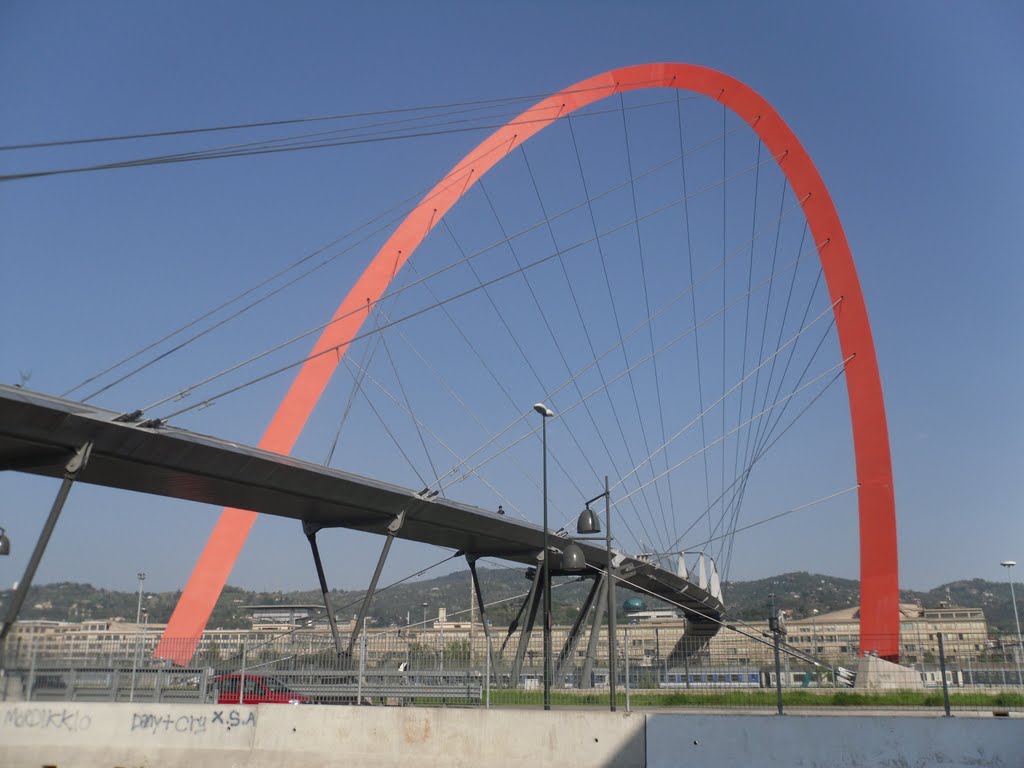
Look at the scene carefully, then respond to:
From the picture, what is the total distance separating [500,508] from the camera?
38094 mm

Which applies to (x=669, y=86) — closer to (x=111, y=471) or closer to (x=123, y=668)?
Result: (x=111, y=471)

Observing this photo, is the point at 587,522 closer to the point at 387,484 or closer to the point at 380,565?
the point at 387,484

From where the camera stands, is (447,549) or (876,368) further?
(447,549)

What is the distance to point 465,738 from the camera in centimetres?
1377

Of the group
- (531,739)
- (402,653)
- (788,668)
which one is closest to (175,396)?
(402,653)

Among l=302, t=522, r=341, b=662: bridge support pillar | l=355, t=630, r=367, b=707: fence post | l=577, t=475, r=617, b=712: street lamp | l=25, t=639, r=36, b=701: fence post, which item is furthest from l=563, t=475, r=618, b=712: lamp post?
l=302, t=522, r=341, b=662: bridge support pillar

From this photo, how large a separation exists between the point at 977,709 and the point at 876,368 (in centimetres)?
2113

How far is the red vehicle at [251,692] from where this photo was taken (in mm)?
17891

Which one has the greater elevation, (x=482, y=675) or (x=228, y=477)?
(x=228, y=477)

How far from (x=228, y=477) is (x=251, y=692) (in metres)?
9.07

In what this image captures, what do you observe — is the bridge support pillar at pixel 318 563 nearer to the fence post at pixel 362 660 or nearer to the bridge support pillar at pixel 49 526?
the bridge support pillar at pixel 49 526

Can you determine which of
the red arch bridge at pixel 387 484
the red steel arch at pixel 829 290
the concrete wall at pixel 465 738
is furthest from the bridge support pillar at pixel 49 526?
the red steel arch at pixel 829 290

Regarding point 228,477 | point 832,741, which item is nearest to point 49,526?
point 228,477

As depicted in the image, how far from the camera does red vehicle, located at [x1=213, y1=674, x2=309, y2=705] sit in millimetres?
17891
